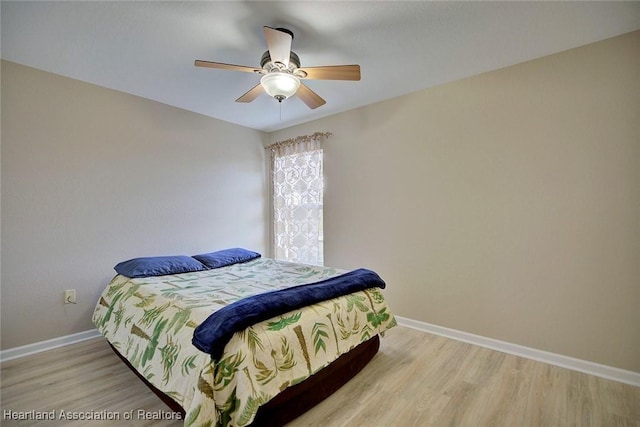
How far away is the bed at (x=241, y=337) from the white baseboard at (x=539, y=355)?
777 mm

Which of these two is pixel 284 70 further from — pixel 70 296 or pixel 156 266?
pixel 70 296

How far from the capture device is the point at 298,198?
3885 mm

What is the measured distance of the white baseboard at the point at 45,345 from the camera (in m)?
2.24

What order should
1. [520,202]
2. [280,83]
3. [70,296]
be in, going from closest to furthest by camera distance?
[280,83], [520,202], [70,296]

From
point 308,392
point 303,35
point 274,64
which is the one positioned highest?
point 303,35

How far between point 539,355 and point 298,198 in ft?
9.69

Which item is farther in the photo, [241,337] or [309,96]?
[309,96]

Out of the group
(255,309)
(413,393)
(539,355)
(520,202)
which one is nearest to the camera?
(255,309)

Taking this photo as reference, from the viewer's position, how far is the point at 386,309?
2303mm

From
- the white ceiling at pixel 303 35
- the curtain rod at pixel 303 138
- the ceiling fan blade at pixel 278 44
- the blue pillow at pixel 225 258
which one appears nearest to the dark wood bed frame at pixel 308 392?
the blue pillow at pixel 225 258

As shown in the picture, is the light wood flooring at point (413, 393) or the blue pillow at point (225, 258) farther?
the blue pillow at point (225, 258)

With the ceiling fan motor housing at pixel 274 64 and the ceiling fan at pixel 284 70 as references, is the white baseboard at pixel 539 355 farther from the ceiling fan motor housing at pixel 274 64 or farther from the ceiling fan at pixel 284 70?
the ceiling fan motor housing at pixel 274 64

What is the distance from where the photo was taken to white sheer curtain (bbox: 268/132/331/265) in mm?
3699

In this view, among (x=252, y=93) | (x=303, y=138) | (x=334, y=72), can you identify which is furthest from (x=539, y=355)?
(x=303, y=138)
